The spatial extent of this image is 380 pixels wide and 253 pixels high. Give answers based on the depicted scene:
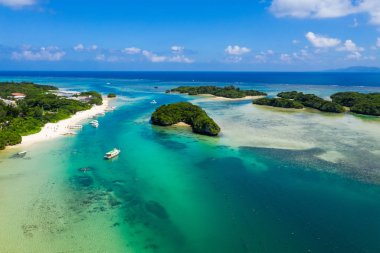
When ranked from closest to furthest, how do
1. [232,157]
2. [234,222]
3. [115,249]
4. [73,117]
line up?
[115,249] < [234,222] < [232,157] < [73,117]

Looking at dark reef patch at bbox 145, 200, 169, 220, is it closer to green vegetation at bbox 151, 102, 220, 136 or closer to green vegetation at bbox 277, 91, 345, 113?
green vegetation at bbox 151, 102, 220, 136

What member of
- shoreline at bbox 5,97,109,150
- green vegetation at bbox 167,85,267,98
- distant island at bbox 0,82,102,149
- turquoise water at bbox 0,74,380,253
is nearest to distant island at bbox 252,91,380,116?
green vegetation at bbox 167,85,267,98

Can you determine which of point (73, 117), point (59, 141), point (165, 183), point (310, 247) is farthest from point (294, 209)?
point (73, 117)

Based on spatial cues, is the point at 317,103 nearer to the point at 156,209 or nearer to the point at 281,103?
the point at 281,103

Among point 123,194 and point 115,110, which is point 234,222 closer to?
point 123,194

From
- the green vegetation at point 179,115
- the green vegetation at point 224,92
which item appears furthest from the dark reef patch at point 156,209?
the green vegetation at point 224,92
